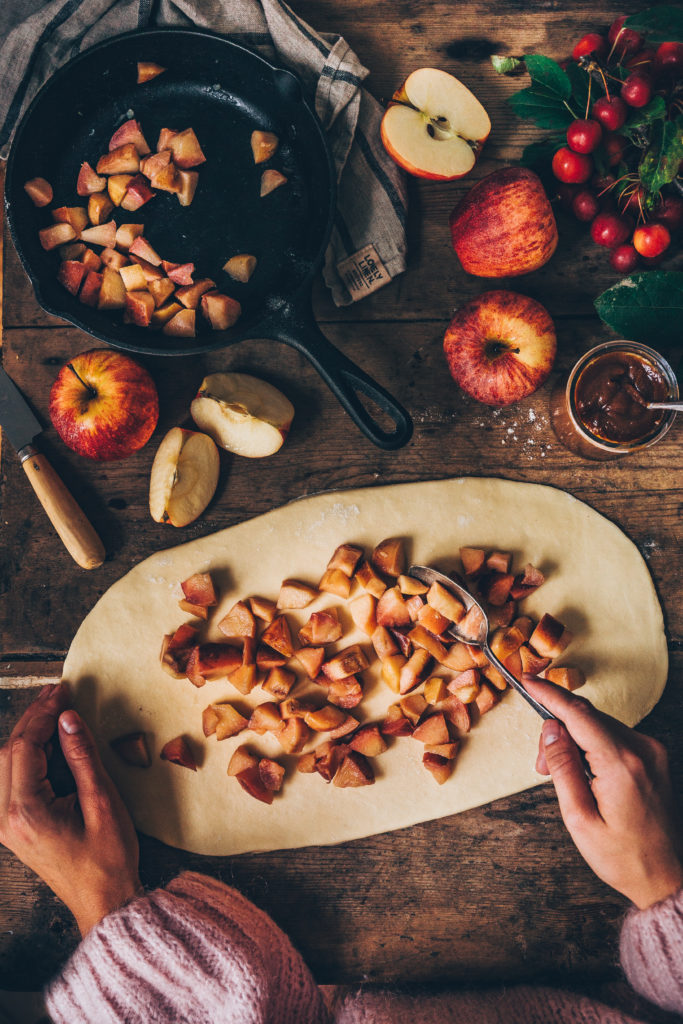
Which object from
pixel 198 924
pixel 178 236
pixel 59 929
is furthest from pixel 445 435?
pixel 59 929

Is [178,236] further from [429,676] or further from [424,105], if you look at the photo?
[429,676]

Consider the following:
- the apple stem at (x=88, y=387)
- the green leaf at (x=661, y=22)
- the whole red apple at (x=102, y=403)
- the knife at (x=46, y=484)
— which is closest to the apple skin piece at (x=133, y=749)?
the knife at (x=46, y=484)

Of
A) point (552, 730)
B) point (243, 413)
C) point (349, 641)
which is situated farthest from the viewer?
point (349, 641)

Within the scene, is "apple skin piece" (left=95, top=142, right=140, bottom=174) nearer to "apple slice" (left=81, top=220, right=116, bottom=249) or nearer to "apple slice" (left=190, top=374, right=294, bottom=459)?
"apple slice" (left=81, top=220, right=116, bottom=249)

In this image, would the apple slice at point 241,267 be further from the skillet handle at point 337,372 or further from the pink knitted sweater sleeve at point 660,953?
the pink knitted sweater sleeve at point 660,953

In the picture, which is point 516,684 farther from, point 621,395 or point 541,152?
point 541,152

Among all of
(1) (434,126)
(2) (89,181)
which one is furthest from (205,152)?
(1) (434,126)
